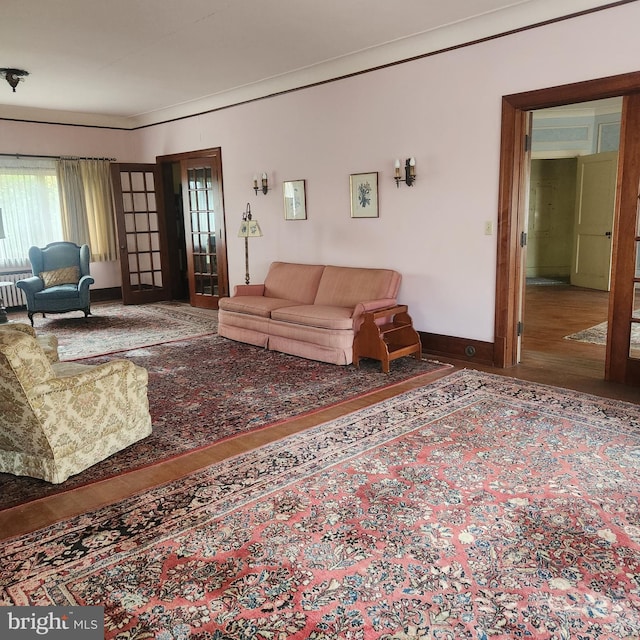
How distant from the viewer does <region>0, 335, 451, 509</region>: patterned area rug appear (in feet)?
10.4

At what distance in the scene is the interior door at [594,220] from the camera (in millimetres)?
8617

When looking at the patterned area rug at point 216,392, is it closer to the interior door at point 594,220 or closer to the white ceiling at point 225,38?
the white ceiling at point 225,38

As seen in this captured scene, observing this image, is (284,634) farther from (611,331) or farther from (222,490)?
(611,331)

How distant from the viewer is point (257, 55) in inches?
216

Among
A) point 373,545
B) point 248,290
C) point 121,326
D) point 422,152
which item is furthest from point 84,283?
point 373,545

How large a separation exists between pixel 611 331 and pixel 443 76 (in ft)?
8.39

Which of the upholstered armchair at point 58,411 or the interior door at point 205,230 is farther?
the interior door at point 205,230

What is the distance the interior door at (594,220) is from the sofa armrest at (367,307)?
4.96 metres

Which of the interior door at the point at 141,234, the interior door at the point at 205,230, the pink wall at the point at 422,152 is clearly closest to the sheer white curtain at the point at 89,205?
the interior door at the point at 141,234

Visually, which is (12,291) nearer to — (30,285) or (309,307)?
(30,285)

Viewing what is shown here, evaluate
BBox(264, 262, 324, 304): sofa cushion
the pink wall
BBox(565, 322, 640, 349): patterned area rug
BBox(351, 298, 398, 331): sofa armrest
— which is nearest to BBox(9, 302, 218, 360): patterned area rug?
BBox(264, 262, 324, 304): sofa cushion

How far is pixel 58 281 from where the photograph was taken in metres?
7.38

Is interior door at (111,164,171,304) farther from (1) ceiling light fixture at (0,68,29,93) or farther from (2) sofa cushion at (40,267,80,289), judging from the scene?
(1) ceiling light fixture at (0,68,29,93)

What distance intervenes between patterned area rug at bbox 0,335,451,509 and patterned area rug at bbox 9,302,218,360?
41 cm
